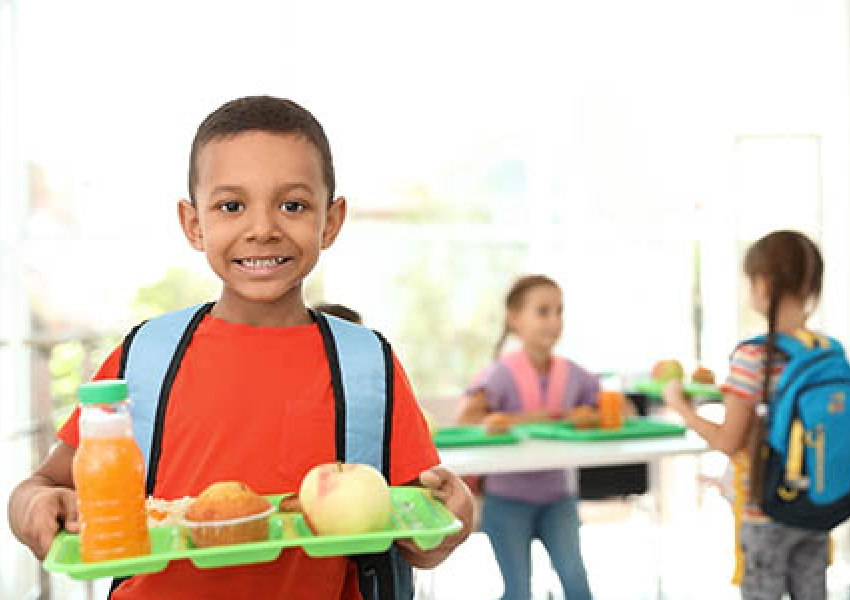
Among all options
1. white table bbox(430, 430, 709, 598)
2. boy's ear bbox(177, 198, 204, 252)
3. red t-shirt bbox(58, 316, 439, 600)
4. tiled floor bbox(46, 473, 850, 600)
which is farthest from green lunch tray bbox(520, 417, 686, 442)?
boy's ear bbox(177, 198, 204, 252)

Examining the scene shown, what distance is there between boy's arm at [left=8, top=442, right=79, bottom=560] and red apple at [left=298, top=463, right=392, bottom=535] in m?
0.27

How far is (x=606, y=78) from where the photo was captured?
5.57 meters

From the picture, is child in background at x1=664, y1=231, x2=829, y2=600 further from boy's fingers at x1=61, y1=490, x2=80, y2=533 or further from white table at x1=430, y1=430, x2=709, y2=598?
boy's fingers at x1=61, y1=490, x2=80, y2=533

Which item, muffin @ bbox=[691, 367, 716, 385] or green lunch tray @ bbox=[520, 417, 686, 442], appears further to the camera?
muffin @ bbox=[691, 367, 716, 385]

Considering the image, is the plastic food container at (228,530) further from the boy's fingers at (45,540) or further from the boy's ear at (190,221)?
the boy's ear at (190,221)

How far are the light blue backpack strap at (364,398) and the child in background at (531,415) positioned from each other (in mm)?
1906

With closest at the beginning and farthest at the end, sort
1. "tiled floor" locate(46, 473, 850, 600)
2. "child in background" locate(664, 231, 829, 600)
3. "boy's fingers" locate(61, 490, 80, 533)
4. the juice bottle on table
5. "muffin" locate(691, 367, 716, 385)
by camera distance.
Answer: "boy's fingers" locate(61, 490, 80, 533), "child in background" locate(664, 231, 829, 600), the juice bottle on table, "muffin" locate(691, 367, 716, 385), "tiled floor" locate(46, 473, 850, 600)

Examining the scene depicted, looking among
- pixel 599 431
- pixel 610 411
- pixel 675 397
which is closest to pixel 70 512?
pixel 675 397

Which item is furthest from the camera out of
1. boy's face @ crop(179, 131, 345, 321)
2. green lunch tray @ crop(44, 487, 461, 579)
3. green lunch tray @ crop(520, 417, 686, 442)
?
green lunch tray @ crop(520, 417, 686, 442)

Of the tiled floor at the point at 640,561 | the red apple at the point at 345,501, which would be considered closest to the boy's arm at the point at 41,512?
the red apple at the point at 345,501

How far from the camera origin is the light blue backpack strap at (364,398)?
1.23 m

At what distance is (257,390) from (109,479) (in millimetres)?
272

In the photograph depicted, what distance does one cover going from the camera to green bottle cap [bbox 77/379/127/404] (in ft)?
3.20

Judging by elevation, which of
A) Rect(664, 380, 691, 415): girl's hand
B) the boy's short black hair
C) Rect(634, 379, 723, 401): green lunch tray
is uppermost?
the boy's short black hair
